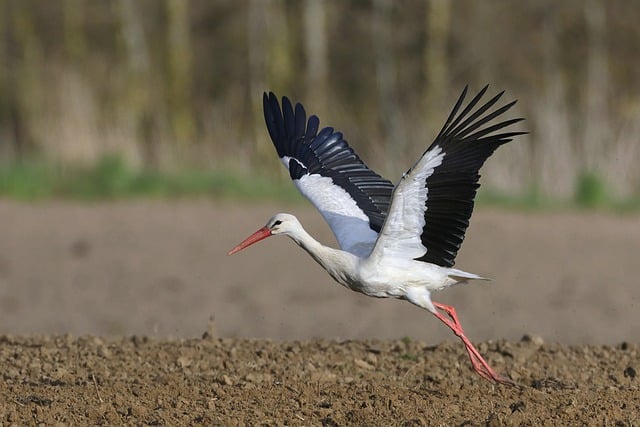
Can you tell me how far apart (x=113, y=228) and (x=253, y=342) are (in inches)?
275

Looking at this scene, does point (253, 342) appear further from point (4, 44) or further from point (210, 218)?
point (4, 44)

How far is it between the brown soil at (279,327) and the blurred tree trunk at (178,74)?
6.07 meters

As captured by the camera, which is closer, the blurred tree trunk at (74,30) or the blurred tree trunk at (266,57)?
the blurred tree trunk at (266,57)

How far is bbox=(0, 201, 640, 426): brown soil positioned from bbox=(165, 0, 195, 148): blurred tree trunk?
6068 mm

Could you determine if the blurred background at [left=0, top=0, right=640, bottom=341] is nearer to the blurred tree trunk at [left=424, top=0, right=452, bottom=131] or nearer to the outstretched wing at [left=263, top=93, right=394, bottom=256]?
the blurred tree trunk at [left=424, top=0, right=452, bottom=131]

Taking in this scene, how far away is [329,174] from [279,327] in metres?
3.80

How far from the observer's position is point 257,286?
559 inches

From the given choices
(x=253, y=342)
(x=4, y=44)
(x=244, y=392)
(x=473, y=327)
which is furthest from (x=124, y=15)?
(x=244, y=392)

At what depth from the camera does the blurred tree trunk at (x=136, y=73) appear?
2309 centimetres

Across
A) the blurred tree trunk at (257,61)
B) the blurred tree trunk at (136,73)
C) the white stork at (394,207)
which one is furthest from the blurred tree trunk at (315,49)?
the white stork at (394,207)

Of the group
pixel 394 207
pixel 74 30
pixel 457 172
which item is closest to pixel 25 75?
pixel 74 30

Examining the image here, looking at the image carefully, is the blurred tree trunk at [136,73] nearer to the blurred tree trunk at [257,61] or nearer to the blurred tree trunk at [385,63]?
the blurred tree trunk at [257,61]

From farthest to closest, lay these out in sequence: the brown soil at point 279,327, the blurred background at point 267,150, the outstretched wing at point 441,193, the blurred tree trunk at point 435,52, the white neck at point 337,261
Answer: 1. the blurred tree trunk at point 435,52
2. the blurred background at point 267,150
3. the white neck at point 337,261
4. the outstretched wing at point 441,193
5. the brown soil at point 279,327

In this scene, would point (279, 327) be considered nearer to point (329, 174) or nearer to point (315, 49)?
point (329, 174)
